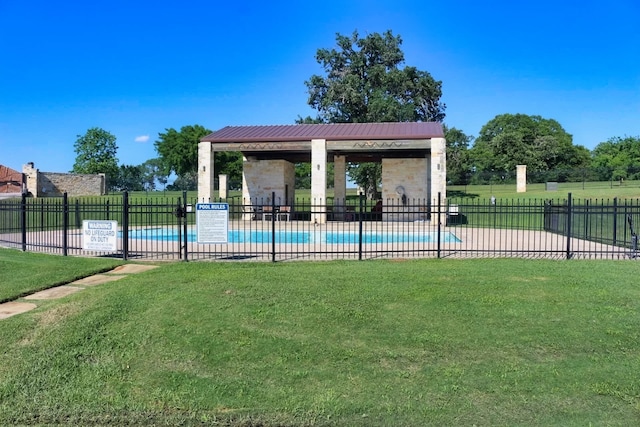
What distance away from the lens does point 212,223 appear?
10664 millimetres

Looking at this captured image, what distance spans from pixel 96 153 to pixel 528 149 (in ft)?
197

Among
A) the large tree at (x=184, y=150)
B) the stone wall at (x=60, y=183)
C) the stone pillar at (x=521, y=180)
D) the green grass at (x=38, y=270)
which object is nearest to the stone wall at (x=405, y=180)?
the stone pillar at (x=521, y=180)

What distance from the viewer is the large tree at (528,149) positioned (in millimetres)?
59531

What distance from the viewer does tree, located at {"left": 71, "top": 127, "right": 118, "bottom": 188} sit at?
235 ft

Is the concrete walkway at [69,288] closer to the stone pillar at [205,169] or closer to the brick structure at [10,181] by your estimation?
the stone pillar at [205,169]

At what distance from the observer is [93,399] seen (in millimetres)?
4270

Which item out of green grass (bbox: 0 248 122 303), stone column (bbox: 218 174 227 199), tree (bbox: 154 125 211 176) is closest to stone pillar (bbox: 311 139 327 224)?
stone column (bbox: 218 174 227 199)

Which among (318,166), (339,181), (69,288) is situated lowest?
(69,288)

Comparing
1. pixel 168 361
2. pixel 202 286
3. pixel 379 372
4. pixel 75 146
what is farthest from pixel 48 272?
pixel 75 146

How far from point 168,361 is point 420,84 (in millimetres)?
41902

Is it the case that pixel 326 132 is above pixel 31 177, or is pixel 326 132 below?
above

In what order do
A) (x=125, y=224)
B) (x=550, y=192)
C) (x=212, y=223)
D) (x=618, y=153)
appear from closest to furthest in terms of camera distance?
1. (x=212, y=223)
2. (x=125, y=224)
3. (x=550, y=192)
4. (x=618, y=153)

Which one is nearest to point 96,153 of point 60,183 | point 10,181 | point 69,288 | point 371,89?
point 10,181

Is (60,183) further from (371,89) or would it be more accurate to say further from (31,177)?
(371,89)
